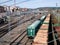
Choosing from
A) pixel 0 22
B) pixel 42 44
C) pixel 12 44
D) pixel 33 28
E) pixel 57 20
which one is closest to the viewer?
pixel 42 44

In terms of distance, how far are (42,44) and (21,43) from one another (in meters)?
9.09

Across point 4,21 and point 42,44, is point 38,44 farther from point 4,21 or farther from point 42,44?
point 4,21


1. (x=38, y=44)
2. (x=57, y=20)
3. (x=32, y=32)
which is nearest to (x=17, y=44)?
(x=32, y=32)

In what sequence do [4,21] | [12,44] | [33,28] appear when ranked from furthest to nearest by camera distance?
[4,21], [33,28], [12,44]

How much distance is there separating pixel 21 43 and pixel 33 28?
1.45 metres

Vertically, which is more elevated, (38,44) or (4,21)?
(38,44)

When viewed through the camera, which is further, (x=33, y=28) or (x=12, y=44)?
(x=33, y=28)

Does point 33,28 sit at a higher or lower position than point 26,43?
higher

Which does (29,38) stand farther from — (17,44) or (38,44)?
(38,44)

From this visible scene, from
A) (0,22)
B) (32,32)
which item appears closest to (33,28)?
(32,32)

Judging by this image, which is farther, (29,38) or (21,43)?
(29,38)

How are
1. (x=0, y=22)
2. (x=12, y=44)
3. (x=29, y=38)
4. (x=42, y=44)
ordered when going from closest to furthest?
1. (x=42, y=44)
2. (x=12, y=44)
3. (x=29, y=38)
4. (x=0, y=22)

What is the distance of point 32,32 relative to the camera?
13039mm

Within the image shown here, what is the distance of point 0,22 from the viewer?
26156 millimetres
